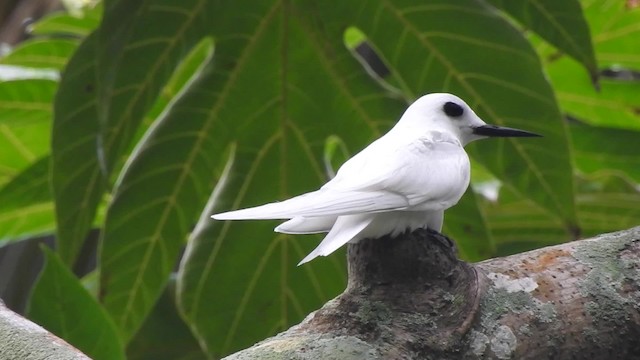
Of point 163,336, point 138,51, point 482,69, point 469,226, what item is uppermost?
point 138,51

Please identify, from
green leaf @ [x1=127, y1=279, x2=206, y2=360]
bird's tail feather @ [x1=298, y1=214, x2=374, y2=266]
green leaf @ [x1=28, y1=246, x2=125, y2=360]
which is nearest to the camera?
bird's tail feather @ [x1=298, y1=214, x2=374, y2=266]

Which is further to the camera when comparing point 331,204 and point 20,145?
point 20,145

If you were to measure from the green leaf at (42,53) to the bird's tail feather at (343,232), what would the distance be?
1399 millimetres

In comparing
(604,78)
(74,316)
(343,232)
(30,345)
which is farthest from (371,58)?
(30,345)

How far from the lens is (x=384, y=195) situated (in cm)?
116

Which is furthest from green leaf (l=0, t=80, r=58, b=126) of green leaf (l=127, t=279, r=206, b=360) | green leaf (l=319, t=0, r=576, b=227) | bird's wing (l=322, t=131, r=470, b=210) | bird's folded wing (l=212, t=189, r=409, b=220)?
bird's folded wing (l=212, t=189, r=409, b=220)

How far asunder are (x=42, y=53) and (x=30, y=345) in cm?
151

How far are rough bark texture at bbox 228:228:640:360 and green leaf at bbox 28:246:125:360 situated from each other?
0.64 meters

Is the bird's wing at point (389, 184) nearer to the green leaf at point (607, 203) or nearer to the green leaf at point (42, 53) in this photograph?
the green leaf at point (607, 203)

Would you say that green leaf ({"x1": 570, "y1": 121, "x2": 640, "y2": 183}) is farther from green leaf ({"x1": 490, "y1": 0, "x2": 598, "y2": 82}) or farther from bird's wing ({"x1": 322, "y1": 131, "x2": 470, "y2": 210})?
bird's wing ({"x1": 322, "y1": 131, "x2": 470, "y2": 210})

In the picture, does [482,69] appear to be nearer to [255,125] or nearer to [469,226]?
[469,226]

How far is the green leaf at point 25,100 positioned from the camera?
7.47ft

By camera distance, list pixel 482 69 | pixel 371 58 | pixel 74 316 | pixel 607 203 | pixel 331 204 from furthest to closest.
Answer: pixel 371 58, pixel 607 203, pixel 482 69, pixel 74 316, pixel 331 204

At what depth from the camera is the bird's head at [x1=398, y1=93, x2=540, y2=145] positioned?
4.70ft
